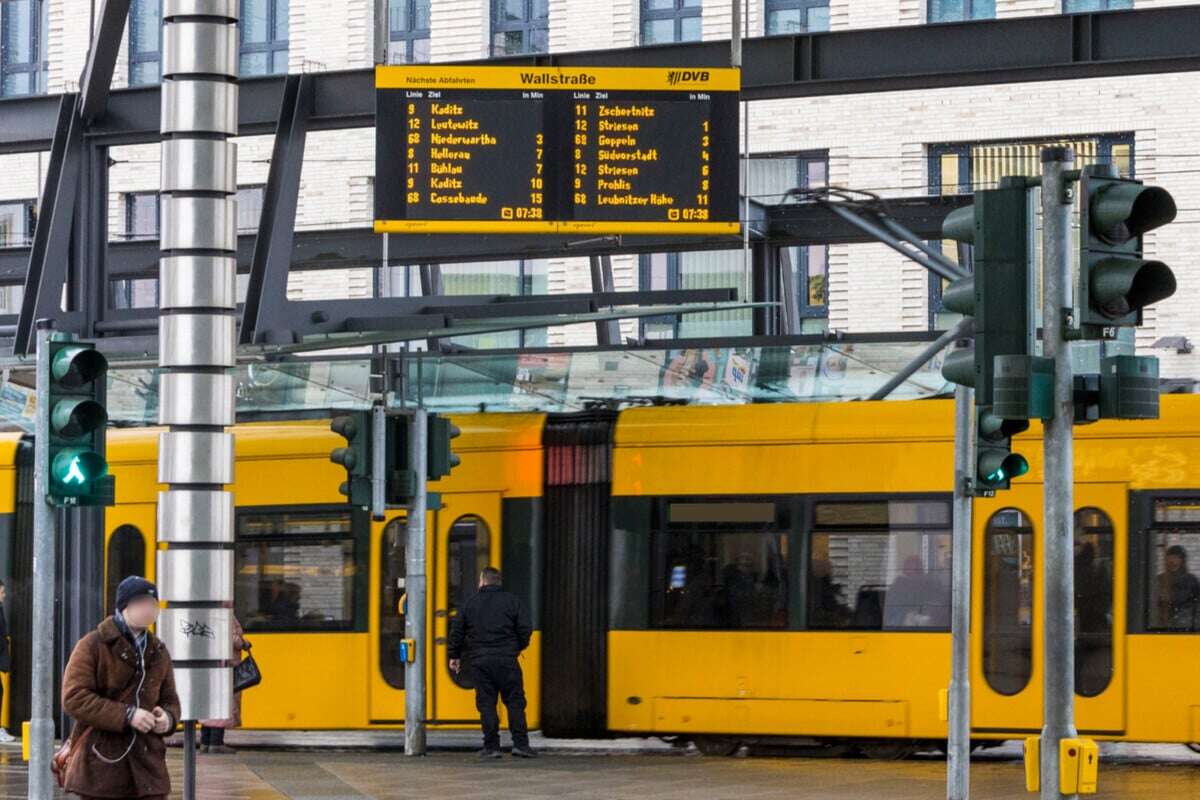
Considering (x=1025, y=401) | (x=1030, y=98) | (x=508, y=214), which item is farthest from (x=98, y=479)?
(x=1030, y=98)

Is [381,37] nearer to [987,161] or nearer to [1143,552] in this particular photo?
[1143,552]

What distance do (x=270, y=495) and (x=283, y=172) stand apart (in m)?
2.77

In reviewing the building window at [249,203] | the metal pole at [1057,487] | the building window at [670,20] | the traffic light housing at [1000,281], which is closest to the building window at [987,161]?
the building window at [670,20]

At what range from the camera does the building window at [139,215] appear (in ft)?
130

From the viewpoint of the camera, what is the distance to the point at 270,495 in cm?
2006

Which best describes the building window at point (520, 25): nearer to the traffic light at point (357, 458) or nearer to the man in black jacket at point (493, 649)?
the traffic light at point (357, 458)

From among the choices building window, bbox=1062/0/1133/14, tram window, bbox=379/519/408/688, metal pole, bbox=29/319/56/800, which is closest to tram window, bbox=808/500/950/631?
tram window, bbox=379/519/408/688

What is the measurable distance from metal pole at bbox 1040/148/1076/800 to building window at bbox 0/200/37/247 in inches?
1227

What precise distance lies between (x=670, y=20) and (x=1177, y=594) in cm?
2065

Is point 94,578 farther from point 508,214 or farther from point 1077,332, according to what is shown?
point 1077,332

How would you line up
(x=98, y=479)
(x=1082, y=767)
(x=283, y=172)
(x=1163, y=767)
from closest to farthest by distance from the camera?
(x=1082, y=767), (x=98, y=479), (x=1163, y=767), (x=283, y=172)

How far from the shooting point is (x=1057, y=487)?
946cm

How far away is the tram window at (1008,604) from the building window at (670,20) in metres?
19.1

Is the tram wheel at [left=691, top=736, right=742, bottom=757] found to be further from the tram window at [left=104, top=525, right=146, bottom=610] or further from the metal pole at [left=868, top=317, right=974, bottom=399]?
the tram window at [left=104, top=525, right=146, bottom=610]
